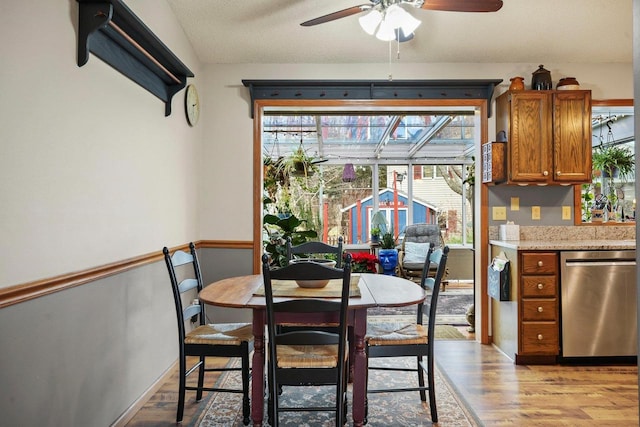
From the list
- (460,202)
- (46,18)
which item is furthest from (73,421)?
(460,202)

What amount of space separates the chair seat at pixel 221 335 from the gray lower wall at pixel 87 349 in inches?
14.6

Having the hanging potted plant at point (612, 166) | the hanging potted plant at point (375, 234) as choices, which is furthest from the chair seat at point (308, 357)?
the hanging potted plant at point (375, 234)

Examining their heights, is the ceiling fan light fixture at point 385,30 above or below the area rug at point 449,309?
above

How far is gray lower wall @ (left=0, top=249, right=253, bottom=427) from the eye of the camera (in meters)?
1.44

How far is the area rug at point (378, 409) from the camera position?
229 cm

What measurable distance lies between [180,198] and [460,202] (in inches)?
227

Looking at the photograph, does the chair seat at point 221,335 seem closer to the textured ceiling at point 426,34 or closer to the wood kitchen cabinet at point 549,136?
the textured ceiling at point 426,34

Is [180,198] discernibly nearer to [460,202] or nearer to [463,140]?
[463,140]

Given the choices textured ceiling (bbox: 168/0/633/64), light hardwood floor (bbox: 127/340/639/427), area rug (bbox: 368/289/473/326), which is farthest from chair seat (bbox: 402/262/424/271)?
textured ceiling (bbox: 168/0/633/64)

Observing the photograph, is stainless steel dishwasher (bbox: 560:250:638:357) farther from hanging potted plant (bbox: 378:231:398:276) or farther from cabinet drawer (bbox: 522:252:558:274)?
hanging potted plant (bbox: 378:231:398:276)

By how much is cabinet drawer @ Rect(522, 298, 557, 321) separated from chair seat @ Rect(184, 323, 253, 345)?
211 centimetres

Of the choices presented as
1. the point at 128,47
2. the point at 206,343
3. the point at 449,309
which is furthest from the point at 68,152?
the point at 449,309

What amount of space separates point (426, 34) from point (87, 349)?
3022mm

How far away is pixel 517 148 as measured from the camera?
3451mm
